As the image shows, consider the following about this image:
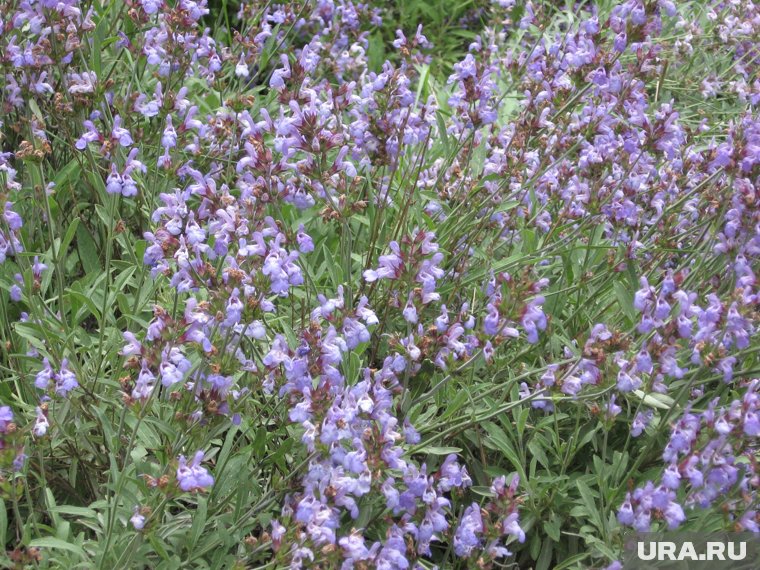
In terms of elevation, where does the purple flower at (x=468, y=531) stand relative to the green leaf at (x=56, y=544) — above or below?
below

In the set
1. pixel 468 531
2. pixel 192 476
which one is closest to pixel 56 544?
pixel 192 476

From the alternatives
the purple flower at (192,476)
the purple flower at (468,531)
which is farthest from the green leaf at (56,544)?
the purple flower at (468,531)

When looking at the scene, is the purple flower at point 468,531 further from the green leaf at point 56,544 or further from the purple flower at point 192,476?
the green leaf at point 56,544

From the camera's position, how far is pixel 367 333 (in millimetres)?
2658

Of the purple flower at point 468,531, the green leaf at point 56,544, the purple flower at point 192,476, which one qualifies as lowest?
the purple flower at point 468,531

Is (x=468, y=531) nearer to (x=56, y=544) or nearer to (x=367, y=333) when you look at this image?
(x=367, y=333)

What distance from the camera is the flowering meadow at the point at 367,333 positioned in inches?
99.0

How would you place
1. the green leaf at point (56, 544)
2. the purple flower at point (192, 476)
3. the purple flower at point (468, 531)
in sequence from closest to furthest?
the purple flower at point (192, 476)
the green leaf at point (56, 544)
the purple flower at point (468, 531)

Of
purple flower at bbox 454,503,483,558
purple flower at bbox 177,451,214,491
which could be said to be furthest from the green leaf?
purple flower at bbox 454,503,483,558

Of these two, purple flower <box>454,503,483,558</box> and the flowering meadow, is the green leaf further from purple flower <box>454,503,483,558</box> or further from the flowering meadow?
purple flower <box>454,503,483,558</box>

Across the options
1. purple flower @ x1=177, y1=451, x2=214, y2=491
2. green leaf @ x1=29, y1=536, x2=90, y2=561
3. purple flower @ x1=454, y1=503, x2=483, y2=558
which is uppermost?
purple flower @ x1=177, y1=451, x2=214, y2=491

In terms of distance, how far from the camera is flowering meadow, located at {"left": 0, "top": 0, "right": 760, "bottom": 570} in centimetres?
252

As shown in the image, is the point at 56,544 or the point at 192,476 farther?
the point at 56,544

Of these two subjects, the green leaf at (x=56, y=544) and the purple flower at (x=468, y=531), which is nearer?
the green leaf at (x=56, y=544)
